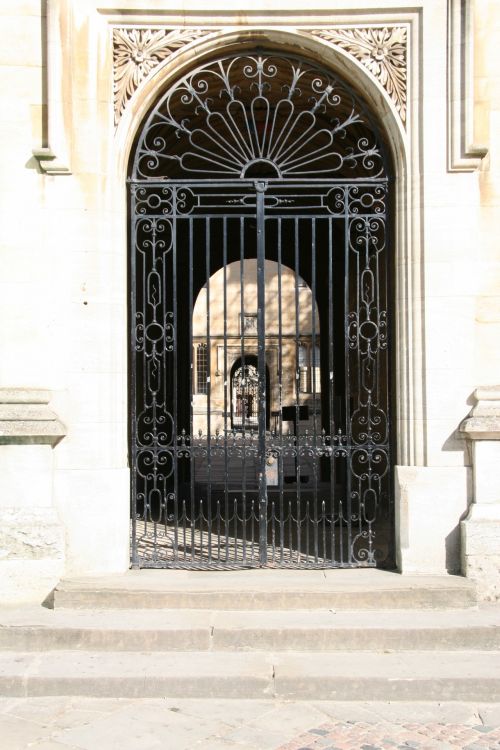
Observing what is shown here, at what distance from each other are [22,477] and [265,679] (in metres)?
2.63

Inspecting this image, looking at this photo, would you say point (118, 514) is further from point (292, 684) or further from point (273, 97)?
point (273, 97)

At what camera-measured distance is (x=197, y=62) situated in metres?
7.08

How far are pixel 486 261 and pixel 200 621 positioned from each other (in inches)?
148

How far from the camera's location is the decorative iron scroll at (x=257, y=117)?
704 centimetres

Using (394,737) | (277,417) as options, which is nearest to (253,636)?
(394,737)

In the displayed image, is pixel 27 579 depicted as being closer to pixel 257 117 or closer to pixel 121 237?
pixel 121 237

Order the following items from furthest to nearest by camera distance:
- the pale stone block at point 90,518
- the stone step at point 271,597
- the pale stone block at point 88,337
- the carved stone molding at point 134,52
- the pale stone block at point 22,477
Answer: the carved stone molding at point 134,52 < the pale stone block at point 88,337 < the pale stone block at point 90,518 < the pale stone block at point 22,477 < the stone step at point 271,597

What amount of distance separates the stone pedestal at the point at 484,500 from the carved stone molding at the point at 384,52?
2.64 meters

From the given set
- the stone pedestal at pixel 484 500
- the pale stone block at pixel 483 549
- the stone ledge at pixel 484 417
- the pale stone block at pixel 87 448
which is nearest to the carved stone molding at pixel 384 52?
the stone ledge at pixel 484 417

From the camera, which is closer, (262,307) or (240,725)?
(240,725)

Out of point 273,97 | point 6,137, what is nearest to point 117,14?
point 6,137

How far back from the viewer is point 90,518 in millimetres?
6574

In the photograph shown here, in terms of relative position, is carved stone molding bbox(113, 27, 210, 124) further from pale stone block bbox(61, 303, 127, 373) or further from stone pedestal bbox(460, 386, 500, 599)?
stone pedestal bbox(460, 386, 500, 599)

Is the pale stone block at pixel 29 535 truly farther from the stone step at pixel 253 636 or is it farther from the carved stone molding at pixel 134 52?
the carved stone molding at pixel 134 52
